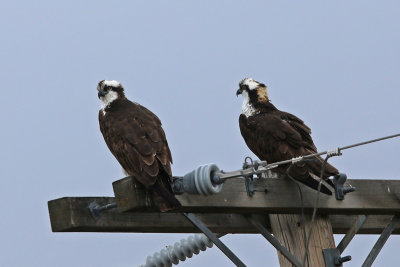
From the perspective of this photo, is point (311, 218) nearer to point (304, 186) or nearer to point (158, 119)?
point (304, 186)

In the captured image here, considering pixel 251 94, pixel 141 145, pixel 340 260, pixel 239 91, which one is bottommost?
pixel 340 260

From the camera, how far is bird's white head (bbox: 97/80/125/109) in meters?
7.96

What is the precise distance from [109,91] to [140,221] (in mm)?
1800

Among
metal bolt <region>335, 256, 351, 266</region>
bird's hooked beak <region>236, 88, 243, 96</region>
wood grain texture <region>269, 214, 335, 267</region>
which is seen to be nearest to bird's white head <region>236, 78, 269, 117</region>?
bird's hooked beak <region>236, 88, 243, 96</region>

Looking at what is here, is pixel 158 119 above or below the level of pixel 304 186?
above

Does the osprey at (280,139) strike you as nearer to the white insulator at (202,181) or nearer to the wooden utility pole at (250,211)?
the wooden utility pole at (250,211)

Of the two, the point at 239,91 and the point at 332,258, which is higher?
the point at 239,91

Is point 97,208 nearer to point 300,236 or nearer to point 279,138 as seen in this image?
point 300,236

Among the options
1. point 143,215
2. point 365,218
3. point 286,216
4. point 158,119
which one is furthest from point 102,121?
point 365,218

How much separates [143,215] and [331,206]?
51.3 inches

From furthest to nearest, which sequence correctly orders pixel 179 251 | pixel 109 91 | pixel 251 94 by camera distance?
pixel 251 94 < pixel 109 91 < pixel 179 251

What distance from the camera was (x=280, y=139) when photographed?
7.34 meters

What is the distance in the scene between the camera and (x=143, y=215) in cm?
660

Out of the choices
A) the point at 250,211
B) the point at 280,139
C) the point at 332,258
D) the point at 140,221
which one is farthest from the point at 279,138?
the point at 140,221
